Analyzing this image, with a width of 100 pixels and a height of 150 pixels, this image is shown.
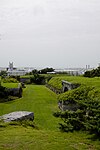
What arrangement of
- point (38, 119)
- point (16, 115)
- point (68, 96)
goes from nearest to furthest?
1. point (16, 115)
2. point (38, 119)
3. point (68, 96)

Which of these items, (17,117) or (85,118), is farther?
(17,117)

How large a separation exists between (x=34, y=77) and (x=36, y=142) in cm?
4888

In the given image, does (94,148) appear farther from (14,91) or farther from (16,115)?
(14,91)

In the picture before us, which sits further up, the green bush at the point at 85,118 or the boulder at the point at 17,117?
the green bush at the point at 85,118

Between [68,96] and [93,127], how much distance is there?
9.02 m

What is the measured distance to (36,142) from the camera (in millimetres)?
8188

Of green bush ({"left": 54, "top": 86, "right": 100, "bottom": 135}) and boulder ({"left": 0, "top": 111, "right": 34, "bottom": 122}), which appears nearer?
green bush ({"left": 54, "top": 86, "right": 100, "bottom": 135})

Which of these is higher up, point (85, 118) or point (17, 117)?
point (85, 118)

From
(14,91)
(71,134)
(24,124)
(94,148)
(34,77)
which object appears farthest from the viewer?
(34,77)

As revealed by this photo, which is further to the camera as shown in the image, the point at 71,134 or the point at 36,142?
the point at 71,134

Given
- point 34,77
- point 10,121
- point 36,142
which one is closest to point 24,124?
point 10,121

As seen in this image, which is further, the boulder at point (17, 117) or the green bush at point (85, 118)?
the boulder at point (17, 117)

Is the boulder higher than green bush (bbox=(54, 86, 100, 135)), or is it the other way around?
green bush (bbox=(54, 86, 100, 135))

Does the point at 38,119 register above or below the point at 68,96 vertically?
below
